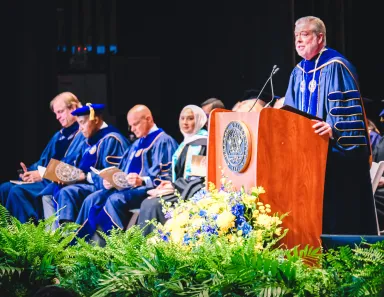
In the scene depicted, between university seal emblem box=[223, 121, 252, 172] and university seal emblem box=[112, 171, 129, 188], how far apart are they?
2.78 m

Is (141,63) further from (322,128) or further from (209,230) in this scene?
(209,230)

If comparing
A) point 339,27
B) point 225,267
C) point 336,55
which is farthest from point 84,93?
point 225,267

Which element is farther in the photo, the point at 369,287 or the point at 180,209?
the point at 180,209

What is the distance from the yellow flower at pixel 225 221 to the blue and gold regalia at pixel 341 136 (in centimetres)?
85

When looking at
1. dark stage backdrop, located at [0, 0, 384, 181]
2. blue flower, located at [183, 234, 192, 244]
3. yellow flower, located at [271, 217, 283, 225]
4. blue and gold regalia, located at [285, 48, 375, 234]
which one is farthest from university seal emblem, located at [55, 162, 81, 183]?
yellow flower, located at [271, 217, 283, 225]

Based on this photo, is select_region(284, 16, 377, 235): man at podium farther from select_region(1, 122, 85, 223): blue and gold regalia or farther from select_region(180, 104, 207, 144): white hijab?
select_region(1, 122, 85, 223): blue and gold regalia

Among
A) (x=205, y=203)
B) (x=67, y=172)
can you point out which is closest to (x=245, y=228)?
(x=205, y=203)

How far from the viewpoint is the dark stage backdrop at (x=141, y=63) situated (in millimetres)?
8234

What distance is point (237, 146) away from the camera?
3920 millimetres

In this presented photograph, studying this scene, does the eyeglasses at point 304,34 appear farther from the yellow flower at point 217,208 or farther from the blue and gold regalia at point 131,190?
the blue and gold regalia at point 131,190

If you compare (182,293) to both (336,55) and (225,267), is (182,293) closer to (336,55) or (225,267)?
(225,267)

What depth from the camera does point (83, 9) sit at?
31.5 feet

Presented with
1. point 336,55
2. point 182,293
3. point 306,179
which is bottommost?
point 182,293

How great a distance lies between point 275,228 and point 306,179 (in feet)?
1.20
